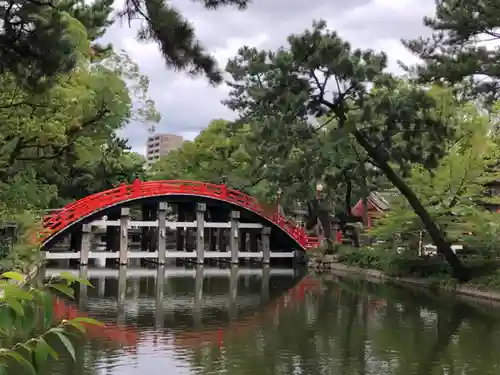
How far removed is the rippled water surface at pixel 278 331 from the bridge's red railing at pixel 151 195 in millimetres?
5518

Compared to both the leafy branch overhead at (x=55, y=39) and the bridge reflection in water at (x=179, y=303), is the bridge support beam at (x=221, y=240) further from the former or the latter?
the leafy branch overhead at (x=55, y=39)

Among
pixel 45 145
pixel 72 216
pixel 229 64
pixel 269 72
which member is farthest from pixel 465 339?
pixel 229 64

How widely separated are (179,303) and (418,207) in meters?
7.69

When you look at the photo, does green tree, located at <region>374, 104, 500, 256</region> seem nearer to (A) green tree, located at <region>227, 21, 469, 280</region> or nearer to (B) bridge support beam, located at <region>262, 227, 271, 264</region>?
(A) green tree, located at <region>227, 21, 469, 280</region>

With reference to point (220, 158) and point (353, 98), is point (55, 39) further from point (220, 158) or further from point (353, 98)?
point (220, 158)

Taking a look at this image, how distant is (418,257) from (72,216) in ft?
46.9

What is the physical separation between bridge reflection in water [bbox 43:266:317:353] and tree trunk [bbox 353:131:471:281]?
4361 mm

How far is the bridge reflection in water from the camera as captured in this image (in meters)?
11.1

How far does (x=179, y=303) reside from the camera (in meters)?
15.6

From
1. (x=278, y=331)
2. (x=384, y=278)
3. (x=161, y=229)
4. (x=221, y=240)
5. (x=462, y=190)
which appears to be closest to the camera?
(x=278, y=331)

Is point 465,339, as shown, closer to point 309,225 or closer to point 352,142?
point 352,142

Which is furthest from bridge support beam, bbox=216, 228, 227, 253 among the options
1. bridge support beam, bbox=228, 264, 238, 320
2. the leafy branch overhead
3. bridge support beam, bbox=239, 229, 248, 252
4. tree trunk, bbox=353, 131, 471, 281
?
the leafy branch overhead

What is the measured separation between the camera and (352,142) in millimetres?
19984

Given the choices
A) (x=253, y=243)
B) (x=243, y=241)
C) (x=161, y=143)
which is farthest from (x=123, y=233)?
(x=161, y=143)
